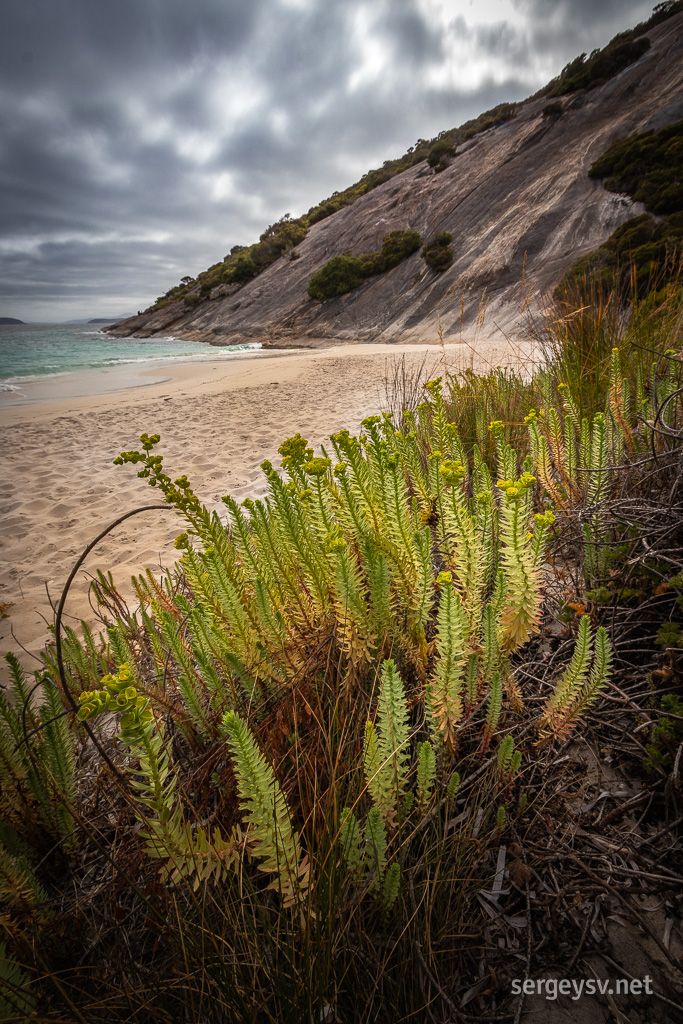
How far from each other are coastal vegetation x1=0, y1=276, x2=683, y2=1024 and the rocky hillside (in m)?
11.0

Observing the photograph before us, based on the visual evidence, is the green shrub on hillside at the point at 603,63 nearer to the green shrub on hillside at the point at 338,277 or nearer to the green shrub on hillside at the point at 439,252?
the green shrub on hillside at the point at 439,252

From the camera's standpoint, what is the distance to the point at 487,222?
21641mm

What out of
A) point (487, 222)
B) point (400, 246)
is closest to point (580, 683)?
point (487, 222)

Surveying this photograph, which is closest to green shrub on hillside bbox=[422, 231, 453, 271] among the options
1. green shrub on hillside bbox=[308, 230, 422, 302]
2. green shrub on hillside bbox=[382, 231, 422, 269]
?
green shrub on hillside bbox=[382, 231, 422, 269]

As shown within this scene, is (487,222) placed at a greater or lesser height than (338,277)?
greater

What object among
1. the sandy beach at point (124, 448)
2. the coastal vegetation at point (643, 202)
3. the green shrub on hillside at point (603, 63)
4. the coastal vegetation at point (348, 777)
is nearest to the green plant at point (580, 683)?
the coastal vegetation at point (348, 777)

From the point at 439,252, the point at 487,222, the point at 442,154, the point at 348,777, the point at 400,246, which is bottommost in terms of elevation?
the point at 348,777

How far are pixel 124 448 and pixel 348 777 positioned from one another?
7142 millimetres

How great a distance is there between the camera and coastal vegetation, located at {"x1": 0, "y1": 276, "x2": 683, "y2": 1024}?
35.4 inches

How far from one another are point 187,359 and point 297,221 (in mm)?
31220

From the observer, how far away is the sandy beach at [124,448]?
3652 millimetres

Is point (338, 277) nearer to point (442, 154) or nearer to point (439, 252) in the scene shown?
point (439, 252)

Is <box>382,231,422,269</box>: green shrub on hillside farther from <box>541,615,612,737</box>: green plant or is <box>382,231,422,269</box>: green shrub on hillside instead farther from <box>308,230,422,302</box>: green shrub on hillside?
<box>541,615,612,737</box>: green plant

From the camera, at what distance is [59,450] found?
23.3 ft
